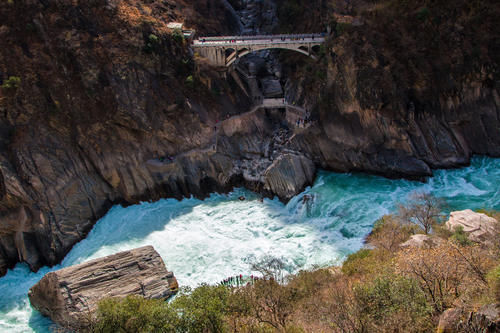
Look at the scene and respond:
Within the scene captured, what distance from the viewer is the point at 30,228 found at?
38000 mm

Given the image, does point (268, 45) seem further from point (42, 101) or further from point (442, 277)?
point (442, 277)

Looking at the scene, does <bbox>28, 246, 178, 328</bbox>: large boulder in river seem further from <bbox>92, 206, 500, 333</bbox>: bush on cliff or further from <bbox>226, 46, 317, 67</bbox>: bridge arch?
<bbox>226, 46, 317, 67</bbox>: bridge arch

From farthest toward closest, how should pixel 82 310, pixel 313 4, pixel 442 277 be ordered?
pixel 313 4 < pixel 82 310 < pixel 442 277

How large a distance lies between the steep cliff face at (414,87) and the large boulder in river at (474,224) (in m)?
13.3

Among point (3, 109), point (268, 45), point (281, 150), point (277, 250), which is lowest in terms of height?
point (277, 250)

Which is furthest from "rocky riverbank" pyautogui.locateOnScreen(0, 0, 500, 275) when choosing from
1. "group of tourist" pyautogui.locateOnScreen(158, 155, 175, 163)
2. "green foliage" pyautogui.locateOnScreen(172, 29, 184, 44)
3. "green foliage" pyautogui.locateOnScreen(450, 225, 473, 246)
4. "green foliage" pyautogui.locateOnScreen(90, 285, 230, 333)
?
"green foliage" pyautogui.locateOnScreen(90, 285, 230, 333)

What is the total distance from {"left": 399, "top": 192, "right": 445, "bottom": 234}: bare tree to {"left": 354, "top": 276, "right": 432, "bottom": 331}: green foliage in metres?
12.6

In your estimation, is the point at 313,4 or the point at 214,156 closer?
the point at 214,156

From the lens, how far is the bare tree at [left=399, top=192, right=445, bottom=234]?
3172 centimetres

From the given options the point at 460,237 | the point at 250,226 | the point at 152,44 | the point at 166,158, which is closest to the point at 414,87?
the point at 460,237

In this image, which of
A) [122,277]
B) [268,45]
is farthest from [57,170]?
[268,45]

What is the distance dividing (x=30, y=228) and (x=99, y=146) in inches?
432

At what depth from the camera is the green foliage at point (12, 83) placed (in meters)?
39.2

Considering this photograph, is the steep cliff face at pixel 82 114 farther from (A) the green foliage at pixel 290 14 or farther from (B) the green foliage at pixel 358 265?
(B) the green foliage at pixel 358 265
